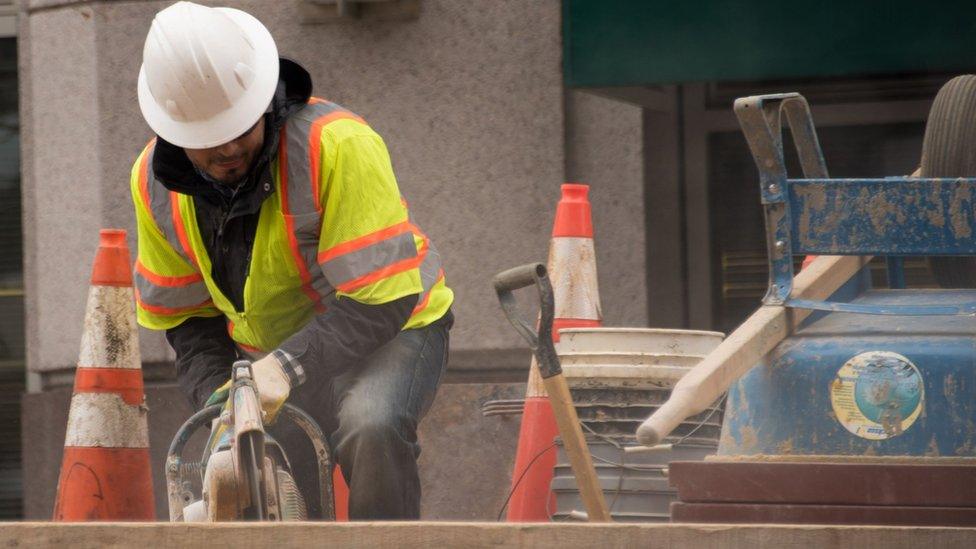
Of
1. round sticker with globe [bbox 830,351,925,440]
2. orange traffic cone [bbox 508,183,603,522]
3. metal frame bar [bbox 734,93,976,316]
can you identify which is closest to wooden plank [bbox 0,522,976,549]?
round sticker with globe [bbox 830,351,925,440]

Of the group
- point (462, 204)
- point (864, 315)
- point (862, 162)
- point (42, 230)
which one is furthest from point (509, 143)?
point (864, 315)

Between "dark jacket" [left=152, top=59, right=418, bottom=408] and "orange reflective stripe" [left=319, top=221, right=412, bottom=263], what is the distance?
4.3 inches

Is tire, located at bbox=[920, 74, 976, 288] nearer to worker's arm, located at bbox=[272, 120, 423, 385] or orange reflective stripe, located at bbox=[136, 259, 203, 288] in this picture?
worker's arm, located at bbox=[272, 120, 423, 385]

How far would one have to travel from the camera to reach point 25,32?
6.95m

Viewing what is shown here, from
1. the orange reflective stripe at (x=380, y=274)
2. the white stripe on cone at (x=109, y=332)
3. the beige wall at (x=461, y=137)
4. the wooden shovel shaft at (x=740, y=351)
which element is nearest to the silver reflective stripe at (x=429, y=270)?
the orange reflective stripe at (x=380, y=274)

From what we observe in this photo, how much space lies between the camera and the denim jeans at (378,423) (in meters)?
3.68

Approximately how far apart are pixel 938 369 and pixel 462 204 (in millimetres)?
3567

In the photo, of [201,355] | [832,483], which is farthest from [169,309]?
[832,483]

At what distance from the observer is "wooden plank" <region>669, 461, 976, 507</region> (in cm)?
291

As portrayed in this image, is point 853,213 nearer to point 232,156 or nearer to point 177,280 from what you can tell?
point 232,156

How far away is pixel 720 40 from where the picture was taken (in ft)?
18.8

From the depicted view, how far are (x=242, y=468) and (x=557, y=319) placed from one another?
2.03 meters

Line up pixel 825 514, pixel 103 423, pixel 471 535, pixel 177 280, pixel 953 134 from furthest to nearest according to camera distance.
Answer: pixel 103 423 → pixel 177 280 → pixel 953 134 → pixel 825 514 → pixel 471 535

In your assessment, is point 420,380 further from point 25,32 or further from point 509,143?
point 25,32
